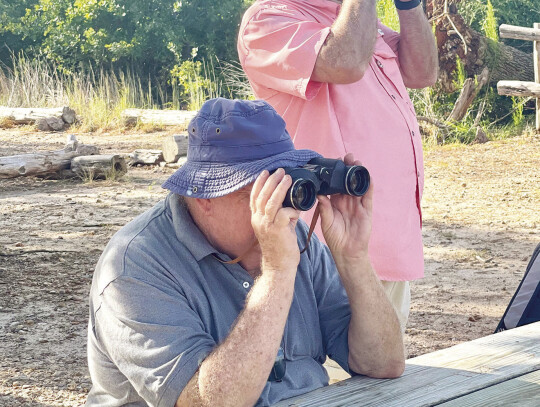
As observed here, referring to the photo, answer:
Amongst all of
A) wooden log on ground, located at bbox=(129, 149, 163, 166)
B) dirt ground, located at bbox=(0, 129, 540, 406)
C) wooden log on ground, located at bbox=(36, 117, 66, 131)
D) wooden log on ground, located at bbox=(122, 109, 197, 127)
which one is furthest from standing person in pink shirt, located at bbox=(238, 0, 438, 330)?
wooden log on ground, located at bbox=(36, 117, 66, 131)

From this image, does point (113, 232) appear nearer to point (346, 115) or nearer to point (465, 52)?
point (346, 115)

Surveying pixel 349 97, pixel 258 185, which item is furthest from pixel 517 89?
pixel 258 185

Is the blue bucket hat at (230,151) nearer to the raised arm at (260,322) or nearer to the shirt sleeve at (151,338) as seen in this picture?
the raised arm at (260,322)

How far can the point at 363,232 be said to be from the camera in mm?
2117

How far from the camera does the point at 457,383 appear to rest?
2.03 m

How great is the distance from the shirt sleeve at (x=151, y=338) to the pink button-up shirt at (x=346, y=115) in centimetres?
108

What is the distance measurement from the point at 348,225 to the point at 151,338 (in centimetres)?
62

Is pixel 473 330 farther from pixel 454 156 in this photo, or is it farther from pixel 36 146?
pixel 36 146

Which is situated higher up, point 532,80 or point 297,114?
point 297,114

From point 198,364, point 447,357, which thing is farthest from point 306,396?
point 447,357

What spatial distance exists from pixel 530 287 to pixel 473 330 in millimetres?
1425

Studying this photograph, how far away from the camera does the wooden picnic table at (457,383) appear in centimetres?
193

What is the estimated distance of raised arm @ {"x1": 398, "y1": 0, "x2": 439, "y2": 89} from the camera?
3.08 meters

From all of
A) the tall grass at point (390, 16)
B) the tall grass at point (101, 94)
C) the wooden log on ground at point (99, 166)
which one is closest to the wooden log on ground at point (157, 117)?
the tall grass at point (101, 94)
